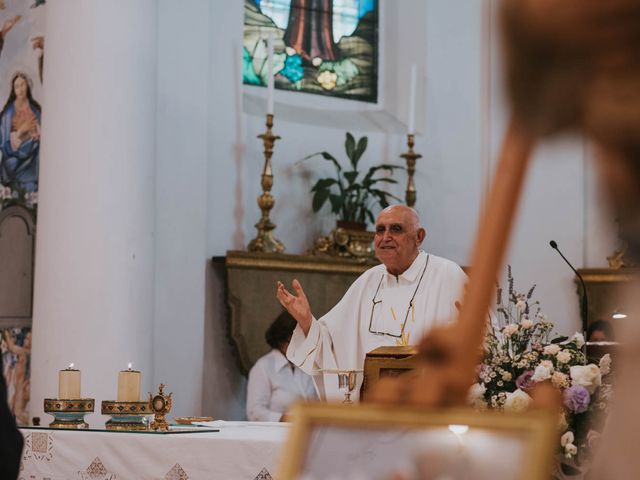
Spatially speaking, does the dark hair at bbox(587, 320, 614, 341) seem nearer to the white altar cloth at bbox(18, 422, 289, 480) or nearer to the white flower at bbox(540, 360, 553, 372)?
the white altar cloth at bbox(18, 422, 289, 480)

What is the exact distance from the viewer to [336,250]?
9383mm

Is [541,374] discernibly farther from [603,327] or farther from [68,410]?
[603,327]

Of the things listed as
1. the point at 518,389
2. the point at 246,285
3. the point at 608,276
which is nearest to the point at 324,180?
the point at 246,285

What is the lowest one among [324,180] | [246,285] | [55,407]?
[55,407]

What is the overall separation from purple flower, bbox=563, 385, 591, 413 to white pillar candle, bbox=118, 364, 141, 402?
2.10 m

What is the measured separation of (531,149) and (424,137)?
9522 mm

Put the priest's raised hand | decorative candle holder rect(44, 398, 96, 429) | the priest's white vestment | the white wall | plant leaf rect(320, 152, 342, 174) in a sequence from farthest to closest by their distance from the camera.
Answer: plant leaf rect(320, 152, 342, 174) → the white wall → the priest's white vestment → the priest's raised hand → decorative candle holder rect(44, 398, 96, 429)

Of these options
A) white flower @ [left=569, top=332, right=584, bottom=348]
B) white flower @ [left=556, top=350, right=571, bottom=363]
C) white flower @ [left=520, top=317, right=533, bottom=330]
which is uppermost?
white flower @ [left=520, top=317, right=533, bottom=330]

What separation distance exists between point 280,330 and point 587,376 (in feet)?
16.6

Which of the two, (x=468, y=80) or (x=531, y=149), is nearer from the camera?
(x=531, y=149)

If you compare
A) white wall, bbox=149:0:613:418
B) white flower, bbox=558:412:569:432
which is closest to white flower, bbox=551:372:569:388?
white flower, bbox=558:412:569:432

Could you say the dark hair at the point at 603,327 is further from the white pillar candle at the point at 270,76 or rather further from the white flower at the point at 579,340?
the white flower at the point at 579,340

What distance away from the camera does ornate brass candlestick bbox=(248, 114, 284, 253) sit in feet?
29.5

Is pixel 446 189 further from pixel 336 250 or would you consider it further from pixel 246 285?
pixel 246 285
